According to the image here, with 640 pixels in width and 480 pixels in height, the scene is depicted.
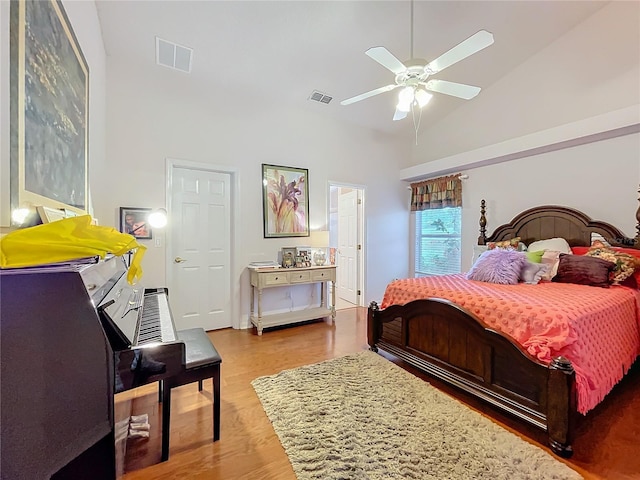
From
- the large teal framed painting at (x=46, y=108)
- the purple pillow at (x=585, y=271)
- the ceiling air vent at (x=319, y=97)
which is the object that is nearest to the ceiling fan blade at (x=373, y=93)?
the ceiling air vent at (x=319, y=97)

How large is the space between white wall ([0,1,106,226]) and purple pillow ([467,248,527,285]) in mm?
3365

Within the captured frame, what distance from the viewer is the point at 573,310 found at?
1.79 meters

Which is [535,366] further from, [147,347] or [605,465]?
[147,347]

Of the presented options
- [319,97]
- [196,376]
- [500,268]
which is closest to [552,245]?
[500,268]

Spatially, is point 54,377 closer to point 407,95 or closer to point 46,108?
point 46,108

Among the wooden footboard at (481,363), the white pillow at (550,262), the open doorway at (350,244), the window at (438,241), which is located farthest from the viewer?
the open doorway at (350,244)

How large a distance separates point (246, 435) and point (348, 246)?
377 centimetres

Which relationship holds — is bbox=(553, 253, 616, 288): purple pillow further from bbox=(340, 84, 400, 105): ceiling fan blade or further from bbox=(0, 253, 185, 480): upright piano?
bbox=(0, 253, 185, 480): upright piano

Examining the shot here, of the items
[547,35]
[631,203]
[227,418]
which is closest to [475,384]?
[227,418]

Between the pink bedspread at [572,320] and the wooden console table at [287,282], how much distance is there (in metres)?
1.56

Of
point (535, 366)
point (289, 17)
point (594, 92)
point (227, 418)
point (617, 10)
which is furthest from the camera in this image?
point (594, 92)

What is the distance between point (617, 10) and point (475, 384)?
13.3 ft

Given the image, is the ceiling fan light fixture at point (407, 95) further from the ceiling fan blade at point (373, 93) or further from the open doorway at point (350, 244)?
the open doorway at point (350, 244)

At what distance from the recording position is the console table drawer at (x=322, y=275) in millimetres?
3904
